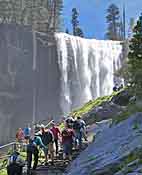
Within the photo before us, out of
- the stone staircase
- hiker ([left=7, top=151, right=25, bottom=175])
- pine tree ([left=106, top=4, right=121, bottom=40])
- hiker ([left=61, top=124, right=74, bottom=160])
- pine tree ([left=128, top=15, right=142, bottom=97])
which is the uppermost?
pine tree ([left=106, top=4, right=121, bottom=40])

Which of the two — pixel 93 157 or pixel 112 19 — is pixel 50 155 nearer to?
pixel 93 157

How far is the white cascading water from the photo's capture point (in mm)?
56156

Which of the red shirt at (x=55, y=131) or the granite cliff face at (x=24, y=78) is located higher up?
the granite cliff face at (x=24, y=78)

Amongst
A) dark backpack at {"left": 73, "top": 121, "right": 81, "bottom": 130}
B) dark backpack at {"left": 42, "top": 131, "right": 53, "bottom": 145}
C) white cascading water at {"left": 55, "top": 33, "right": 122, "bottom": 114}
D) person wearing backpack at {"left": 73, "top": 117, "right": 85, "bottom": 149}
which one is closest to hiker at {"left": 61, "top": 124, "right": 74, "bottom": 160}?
dark backpack at {"left": 42, "top": 131, "right": 53, "bottom": 145}

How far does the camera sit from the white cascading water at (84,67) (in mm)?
56156

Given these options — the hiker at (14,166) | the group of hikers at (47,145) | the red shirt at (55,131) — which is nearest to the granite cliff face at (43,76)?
the group of hikers at (47,145)

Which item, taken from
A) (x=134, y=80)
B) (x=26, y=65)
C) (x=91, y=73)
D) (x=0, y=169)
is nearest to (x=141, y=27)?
(x=134, y=80)

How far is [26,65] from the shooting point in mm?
53875

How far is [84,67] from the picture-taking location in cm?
5828

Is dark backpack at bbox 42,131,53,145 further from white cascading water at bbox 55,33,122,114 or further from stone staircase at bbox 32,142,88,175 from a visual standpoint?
white cascading water at bbox 55,33,122,114

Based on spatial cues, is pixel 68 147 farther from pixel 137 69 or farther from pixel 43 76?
pixel 43 76

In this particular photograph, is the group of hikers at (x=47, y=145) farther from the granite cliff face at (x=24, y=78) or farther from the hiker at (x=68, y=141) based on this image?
the granite cliff face at (x=24, y=78)

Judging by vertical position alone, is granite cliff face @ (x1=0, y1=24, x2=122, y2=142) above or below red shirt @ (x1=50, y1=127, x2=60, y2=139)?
above

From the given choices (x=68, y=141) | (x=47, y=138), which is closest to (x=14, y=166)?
(x=68, y=141)
